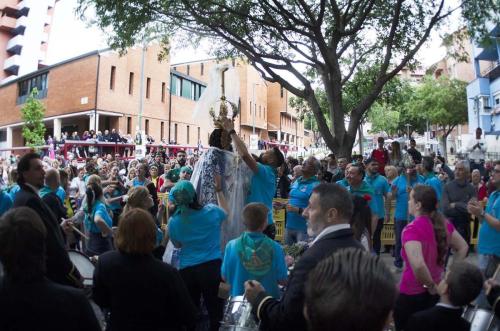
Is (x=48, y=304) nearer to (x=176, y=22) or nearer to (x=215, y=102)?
(x=215, y=102)

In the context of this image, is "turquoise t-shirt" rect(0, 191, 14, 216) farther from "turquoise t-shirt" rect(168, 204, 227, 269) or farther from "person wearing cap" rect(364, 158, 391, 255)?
"person wearing cap" rect(364, 158, 391, 255)

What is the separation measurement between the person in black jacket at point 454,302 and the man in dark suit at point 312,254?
3.03ft

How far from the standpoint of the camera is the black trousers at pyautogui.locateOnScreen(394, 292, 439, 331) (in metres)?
3.74

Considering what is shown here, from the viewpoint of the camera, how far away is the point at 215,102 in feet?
19.5

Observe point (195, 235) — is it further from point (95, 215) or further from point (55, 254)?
point (95, 215)

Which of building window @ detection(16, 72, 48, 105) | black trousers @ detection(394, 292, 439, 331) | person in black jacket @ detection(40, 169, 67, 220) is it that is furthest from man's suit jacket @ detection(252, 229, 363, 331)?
building window @ detection(16, 72, 48, 105)

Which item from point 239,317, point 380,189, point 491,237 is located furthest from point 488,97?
point 239,317

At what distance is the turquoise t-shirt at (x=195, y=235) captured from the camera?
4.40m

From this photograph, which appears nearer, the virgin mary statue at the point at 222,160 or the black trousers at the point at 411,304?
the black trousers at the point at 411,304

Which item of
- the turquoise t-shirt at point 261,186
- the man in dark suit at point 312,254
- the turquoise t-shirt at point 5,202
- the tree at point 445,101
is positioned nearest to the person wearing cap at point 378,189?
the turquoise t-shirt at point 261,186

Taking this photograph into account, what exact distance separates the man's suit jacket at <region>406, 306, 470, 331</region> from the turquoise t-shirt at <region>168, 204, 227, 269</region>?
2049mm

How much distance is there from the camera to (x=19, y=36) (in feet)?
214

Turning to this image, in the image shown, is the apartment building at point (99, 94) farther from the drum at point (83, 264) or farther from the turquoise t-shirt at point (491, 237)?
the turquoise t-shirt at point (491, 237)

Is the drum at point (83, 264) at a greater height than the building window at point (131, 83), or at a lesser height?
lesser
